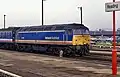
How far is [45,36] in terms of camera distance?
3653 cm

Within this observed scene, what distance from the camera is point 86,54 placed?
33.1 meters

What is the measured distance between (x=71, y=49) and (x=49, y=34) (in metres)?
4.69

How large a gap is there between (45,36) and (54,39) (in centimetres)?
250

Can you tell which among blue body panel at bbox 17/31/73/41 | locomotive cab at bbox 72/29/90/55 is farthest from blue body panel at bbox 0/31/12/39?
locomotive cab at bbox 72/29/90/55

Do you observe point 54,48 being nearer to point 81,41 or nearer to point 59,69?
point 81,41

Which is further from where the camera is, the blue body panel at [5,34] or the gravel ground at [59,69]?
the blue body panel at [5,34]

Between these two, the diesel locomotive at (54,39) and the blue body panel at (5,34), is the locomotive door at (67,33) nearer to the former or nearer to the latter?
the diesel locomotive at (54,39)

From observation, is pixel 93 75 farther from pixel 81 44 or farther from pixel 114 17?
pixel 81 44

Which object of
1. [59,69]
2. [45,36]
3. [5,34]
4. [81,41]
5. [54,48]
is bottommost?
[59,69]

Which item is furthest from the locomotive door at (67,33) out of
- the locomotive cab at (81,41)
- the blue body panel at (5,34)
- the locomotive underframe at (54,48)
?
the blue body panel at (5,34)

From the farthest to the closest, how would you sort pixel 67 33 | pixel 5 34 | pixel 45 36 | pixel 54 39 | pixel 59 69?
pixel 5 34 < pixel 45 36 < pixel 54 39 < pixel 67 33 < pixel 59 69

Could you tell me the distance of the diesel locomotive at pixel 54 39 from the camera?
31875 millimetres

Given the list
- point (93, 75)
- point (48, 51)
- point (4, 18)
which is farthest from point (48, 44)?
point (4, 18)

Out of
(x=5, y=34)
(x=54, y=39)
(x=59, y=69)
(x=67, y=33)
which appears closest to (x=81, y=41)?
(x=67, y=33)
